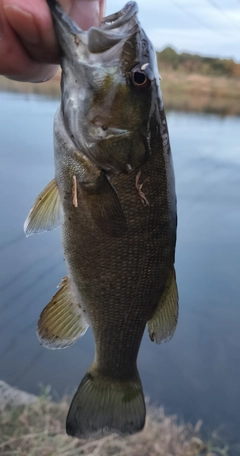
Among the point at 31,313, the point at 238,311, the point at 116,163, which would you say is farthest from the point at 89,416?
the point at 238,311

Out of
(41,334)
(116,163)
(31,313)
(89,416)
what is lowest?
(31,313)

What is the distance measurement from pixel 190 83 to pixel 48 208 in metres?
10.4

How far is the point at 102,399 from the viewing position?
111cm

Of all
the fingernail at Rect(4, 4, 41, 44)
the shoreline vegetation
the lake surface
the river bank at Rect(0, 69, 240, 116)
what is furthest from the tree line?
the fingernail at Rect(4, 4, 41, 44)

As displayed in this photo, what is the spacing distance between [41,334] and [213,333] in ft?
→ 7.13

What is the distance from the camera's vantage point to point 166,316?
3.45ft

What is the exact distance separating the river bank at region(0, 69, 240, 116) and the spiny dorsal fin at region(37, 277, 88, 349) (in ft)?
28.9

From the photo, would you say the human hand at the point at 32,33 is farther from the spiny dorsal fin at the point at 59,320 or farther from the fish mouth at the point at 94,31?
the spiny dorsal fin at the point at 59,320

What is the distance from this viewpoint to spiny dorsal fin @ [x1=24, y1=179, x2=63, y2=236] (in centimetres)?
99

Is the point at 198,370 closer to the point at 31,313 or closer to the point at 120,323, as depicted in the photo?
the point at 31,313

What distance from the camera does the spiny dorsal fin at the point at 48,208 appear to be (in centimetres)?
99

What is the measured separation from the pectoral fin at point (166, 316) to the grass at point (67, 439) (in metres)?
1.22

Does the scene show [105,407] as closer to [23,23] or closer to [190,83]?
[23,23]

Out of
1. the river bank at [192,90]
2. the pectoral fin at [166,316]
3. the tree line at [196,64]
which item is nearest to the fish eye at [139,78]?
the pectoral fin at [166,316]
